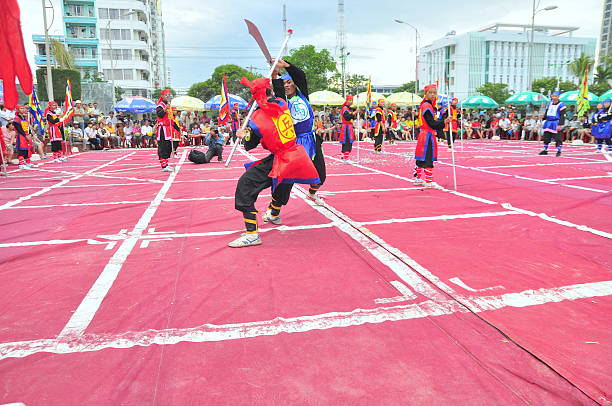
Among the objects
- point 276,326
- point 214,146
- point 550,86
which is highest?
point 550,86

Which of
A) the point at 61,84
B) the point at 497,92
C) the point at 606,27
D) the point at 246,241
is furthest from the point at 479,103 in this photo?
the point at 606,27

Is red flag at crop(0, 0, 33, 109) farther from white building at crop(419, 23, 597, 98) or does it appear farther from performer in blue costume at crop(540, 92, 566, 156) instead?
white building at crop(419, 23, 597, 98)

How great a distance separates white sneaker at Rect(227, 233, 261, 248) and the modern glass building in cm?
6396

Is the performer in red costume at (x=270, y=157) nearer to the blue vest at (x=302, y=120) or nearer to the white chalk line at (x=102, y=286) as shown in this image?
the blue vest at (x=302, y=120)

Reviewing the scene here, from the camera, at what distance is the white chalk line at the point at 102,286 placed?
3.24 metres

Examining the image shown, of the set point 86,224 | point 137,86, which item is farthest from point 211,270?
point 137,86

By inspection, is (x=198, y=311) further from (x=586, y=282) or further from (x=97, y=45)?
(x=97, y=45)

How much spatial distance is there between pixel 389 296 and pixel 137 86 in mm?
69925

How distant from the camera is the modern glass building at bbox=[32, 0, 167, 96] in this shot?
2441 inches

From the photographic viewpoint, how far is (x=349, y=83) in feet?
224

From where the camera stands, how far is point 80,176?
1223 centimetres

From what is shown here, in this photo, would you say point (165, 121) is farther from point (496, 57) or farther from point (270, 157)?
point (496, 57)

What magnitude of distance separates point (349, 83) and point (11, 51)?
2661 inches

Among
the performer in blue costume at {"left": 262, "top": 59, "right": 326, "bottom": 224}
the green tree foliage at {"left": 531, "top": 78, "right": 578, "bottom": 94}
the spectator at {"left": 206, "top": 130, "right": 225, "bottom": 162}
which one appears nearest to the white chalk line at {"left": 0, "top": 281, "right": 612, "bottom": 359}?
the performer in blue costume at {"left": 262, "top": 59, "right": 326, "bottom": 224}
